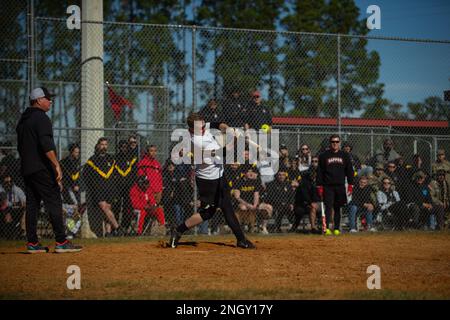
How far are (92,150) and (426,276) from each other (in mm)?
7808

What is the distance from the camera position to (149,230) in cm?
1373

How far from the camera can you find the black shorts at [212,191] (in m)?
10.3

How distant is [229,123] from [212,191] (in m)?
3.69

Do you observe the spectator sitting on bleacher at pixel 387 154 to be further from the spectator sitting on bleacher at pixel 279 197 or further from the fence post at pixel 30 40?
the fence post at pixel 30 40

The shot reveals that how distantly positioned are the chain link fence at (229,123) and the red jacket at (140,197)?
0.02 m

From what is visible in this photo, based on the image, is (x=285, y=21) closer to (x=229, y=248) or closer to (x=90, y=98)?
(x=90, y=98)

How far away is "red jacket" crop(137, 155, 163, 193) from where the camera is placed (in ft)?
44.4

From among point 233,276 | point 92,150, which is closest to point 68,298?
point 233,276

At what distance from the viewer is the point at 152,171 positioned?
13.6 meters

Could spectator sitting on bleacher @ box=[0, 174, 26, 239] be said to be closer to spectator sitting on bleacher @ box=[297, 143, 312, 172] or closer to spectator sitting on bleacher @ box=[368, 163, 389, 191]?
spectator sitting on bleacher @ box=[297, 143, 312, 172]

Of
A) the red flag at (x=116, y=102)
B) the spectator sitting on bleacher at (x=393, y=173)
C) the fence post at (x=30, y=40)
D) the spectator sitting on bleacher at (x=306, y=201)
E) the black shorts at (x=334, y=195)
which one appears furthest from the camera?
the spectator sitting on bleacher at (x=393, y=173)
